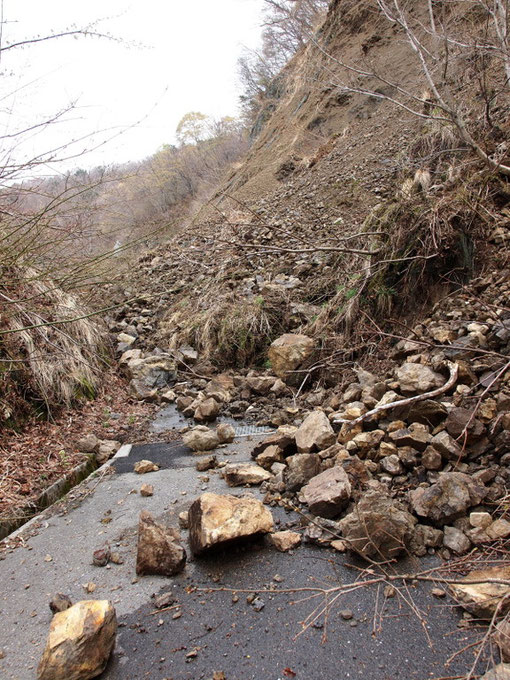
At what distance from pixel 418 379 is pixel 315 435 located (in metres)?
0.69

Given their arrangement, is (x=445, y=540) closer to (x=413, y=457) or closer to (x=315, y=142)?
(x=413, y=457)

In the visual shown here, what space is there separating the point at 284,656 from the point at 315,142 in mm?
9241

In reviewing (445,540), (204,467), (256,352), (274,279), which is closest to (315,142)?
(274,279)

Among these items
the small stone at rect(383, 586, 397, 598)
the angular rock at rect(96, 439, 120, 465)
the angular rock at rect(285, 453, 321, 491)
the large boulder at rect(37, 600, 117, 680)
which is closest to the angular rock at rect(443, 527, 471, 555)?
the small stone at rect(383, 586, 397, 598)

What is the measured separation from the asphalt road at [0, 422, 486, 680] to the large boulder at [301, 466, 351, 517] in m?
0.14

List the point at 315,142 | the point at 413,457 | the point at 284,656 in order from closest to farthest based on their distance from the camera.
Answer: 1. the point at 284,656
2. the point at 413,457
3. the point at 315,142

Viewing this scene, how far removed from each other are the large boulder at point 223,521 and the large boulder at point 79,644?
0.49 meters

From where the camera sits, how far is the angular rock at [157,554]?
1.76m

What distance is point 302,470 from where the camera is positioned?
88.8 inches

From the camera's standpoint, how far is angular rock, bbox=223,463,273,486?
2406 mm

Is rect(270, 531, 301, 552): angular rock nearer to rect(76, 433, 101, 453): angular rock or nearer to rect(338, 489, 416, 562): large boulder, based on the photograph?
rect(338, 489, 416, 562): large boulder

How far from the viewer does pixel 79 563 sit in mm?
1918

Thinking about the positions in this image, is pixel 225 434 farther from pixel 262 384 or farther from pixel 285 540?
pixel 285 540

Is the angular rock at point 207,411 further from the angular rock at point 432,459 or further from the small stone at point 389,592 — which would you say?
the small stone at point 389,592
